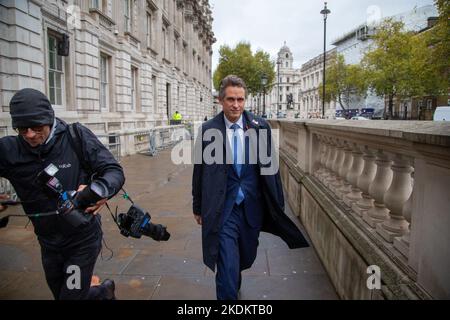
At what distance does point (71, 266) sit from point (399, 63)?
156ft

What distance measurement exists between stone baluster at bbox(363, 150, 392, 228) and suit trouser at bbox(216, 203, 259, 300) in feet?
3.38

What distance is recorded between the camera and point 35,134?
2074 millimetres

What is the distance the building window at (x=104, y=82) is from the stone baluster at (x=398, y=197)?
14.6 meters

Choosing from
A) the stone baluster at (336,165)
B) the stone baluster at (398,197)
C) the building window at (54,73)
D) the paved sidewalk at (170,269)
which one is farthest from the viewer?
the building window at (54,73)

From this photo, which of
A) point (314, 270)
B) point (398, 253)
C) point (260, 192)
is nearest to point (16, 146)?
point (260, 192)

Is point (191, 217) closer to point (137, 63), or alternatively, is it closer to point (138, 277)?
point (138, 277)

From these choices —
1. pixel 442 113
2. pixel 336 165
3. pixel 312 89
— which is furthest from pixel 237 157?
pixel 312 89

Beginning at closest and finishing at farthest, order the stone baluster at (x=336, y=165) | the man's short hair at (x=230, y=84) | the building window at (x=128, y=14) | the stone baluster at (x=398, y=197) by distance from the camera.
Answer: the stone baluster at (x=398, y=197) < the man's short hair at (x=230, y=84) < the stone baluster at (x=336, y=165) < the building window at (x=128, y=14)

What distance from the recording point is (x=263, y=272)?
3721 mm

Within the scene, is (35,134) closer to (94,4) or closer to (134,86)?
(94,4)

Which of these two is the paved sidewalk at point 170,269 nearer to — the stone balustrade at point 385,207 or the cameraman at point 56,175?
the stone balustrade at point 385,207

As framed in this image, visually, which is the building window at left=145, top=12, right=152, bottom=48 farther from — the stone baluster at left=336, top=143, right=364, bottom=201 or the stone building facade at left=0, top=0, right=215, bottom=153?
the stone baluster at left=336, top=143, right=364, bottom=201

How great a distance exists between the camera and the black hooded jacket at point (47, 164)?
2.14 meters

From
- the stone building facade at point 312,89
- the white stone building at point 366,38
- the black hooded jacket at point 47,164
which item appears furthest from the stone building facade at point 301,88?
the black hooded jacket at point 47,164
